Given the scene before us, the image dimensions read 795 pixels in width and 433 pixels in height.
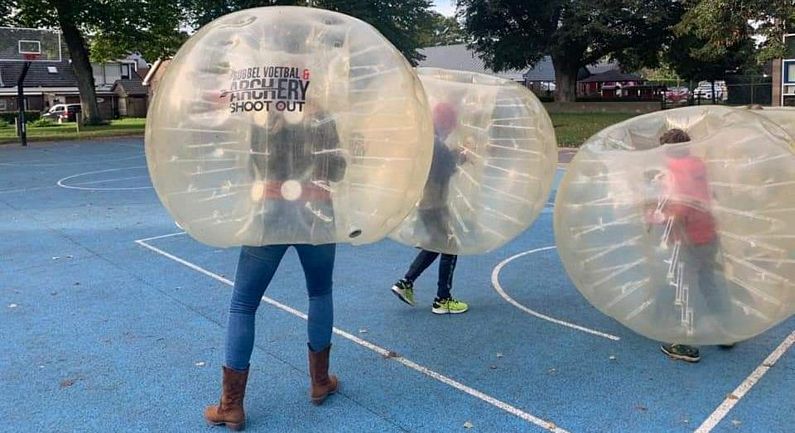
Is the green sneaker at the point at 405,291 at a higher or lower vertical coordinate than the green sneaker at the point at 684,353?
higher

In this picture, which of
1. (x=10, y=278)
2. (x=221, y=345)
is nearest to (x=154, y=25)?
(x=10, y=278)

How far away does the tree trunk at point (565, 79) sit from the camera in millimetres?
36656

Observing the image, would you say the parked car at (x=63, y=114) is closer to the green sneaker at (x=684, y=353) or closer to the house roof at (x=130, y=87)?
the house roof at (x=130, y=87)

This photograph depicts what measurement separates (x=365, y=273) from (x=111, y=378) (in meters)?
2.70

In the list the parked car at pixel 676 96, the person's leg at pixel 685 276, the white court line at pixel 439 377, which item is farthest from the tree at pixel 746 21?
the parked car at pixel 676 96

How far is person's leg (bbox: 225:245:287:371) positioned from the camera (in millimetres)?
3168

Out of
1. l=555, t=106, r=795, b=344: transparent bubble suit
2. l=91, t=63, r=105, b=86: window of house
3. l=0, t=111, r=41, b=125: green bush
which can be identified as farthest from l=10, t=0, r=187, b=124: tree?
l=91, t=63, r=105, b=86: window of house

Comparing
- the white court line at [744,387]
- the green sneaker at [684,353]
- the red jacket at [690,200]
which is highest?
the red jacket at [690,200]

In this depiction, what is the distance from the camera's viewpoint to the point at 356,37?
2.90 metres

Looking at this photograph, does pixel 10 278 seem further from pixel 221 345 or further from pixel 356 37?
pixel 356 37

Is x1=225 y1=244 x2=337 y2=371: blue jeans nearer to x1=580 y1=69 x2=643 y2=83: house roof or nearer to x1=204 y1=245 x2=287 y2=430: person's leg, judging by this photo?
x1=204 y1=245 x2=287 y2=430: person's leg

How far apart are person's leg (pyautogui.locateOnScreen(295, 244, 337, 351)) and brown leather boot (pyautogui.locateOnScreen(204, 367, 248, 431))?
411 millimetres

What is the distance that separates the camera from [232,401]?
3318mm

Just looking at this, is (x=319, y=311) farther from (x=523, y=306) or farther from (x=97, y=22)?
(x=97, y=22)
